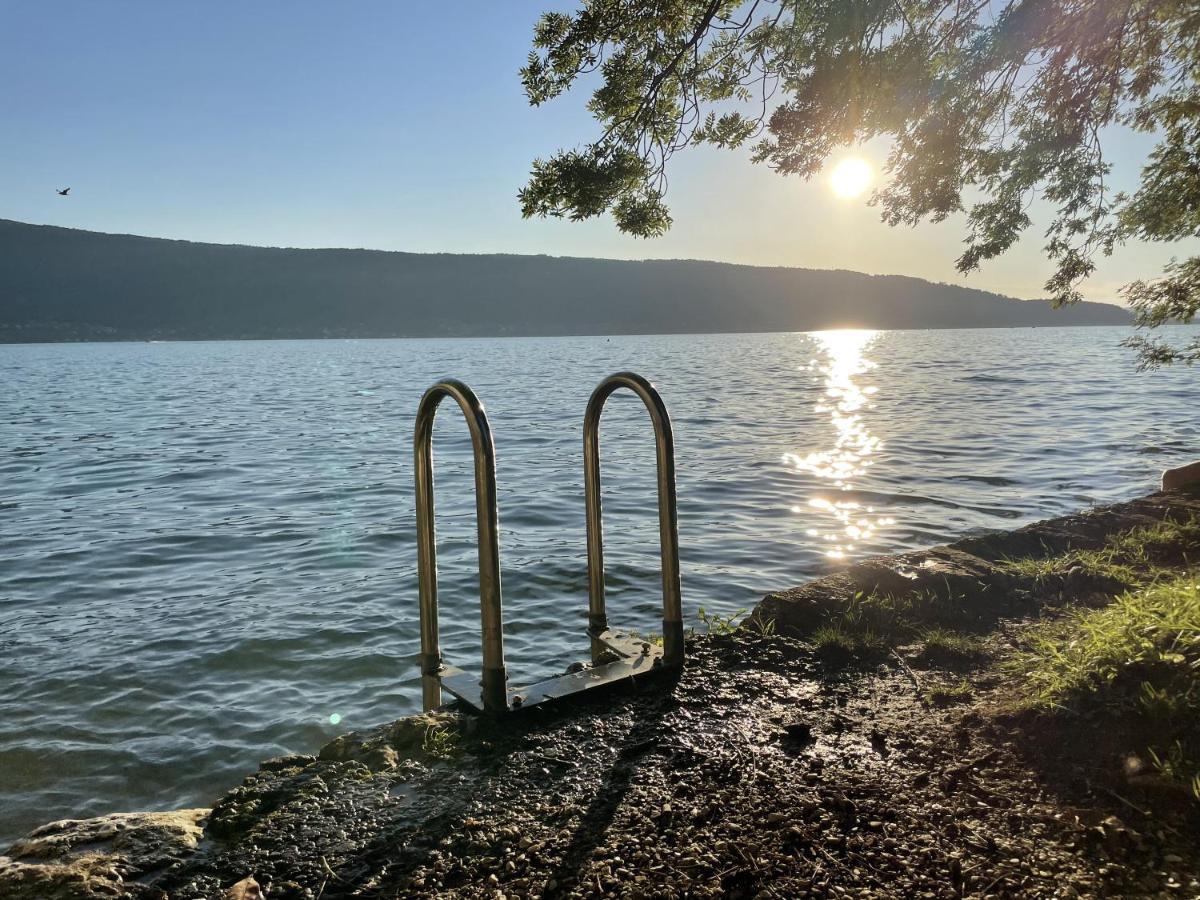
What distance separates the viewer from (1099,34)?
6.82m

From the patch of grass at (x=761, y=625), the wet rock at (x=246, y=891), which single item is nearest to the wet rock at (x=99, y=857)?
the wet rock at (x=246, y=891)

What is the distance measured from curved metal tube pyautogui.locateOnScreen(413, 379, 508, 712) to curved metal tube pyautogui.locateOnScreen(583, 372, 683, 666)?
61 centimetres

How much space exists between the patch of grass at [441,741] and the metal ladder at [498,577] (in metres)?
0.15

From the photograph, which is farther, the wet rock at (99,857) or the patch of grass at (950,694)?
the patch of grass at (950,694)

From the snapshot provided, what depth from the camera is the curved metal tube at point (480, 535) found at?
3.05 meters

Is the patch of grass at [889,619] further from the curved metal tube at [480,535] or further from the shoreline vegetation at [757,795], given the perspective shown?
the curved metal tube at [480,535]

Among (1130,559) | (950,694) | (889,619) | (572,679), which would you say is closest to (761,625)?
(889,619)

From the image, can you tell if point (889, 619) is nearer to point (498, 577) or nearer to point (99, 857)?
point (498, 577)

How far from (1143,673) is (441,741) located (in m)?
2.58

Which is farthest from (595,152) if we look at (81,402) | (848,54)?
(81,402)

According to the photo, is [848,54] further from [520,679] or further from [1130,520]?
[520,679]

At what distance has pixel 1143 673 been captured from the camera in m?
3.04

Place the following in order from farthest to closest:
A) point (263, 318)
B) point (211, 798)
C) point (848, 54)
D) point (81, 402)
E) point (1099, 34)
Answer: point (263, 318) → point (81, 402) → point (1099, 34) → point (848, 54) → point (211, 798)

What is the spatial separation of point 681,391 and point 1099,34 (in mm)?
25569
